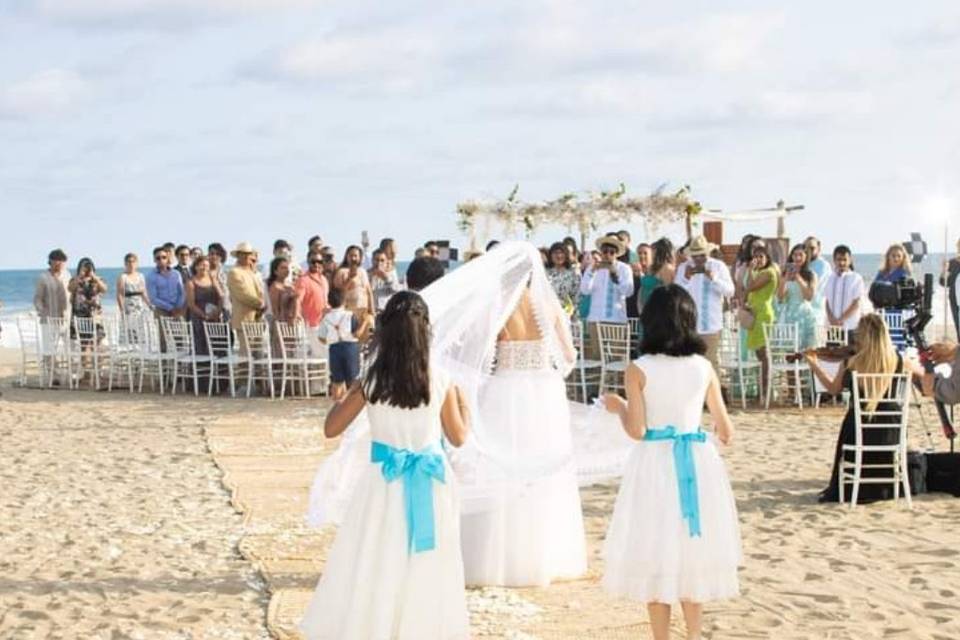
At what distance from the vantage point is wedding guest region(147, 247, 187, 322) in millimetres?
18188

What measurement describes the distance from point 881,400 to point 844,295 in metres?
6.23

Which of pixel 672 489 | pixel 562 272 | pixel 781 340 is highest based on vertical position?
pixel 562 272

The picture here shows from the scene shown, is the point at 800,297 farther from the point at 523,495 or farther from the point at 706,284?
the point at 523,495

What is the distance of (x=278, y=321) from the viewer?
16734 millimetres

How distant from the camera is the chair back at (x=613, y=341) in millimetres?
15586

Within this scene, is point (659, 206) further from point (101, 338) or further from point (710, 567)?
point (710, 567)

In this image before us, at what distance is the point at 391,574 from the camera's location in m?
5.06

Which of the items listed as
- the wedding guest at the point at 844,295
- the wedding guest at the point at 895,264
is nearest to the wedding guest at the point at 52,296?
the wedding guest at the point at 844,295

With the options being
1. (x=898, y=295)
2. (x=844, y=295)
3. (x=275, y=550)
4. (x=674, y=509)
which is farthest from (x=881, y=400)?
(x=844, y=295)

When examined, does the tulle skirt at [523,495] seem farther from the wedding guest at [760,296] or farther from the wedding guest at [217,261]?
the wedding guest at [217,261]

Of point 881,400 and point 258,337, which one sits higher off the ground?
point 258,337

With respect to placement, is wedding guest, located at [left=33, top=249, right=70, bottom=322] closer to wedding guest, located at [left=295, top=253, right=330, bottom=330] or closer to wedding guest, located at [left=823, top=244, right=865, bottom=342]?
wedding guest, located at [left=295, top=253, right=330, bottom=330]

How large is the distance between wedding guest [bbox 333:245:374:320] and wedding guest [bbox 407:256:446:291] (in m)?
8.06

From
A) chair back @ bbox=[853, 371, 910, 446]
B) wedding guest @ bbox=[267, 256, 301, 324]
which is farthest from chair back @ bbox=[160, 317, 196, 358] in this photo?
chair back @ bbox=[853, 371, 910, 446]
